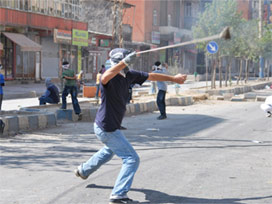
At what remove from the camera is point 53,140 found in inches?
407

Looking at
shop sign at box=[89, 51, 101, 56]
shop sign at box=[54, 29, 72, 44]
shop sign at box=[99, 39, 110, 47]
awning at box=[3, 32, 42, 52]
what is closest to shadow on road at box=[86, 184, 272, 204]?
awning at box=[3, 32, 42, 52]

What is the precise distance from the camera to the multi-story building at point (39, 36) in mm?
34031

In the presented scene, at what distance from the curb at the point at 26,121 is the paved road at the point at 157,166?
343mm

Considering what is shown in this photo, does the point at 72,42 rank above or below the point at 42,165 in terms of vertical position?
above

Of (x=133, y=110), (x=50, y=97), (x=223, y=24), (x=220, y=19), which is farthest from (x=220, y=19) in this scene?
(x=50, y=97)

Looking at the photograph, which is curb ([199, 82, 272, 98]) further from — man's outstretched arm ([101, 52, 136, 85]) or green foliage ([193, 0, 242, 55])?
man's outstretched arm ([101, 52, 136, 85])

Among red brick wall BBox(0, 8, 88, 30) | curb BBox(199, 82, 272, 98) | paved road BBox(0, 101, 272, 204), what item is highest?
red brick wall BBox(0, 8, 88, 30)

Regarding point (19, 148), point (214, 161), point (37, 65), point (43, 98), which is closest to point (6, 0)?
point (37, 65)

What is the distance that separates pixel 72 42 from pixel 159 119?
89.0 feet

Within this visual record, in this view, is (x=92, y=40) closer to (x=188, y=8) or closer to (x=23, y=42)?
(x=23, y=42)

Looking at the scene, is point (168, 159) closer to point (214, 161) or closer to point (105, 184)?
point (214, 161)

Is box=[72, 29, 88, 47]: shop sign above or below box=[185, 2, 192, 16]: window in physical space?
below

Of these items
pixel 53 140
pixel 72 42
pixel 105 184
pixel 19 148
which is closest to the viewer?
pixel 105 184

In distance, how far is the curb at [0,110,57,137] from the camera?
11.2m
